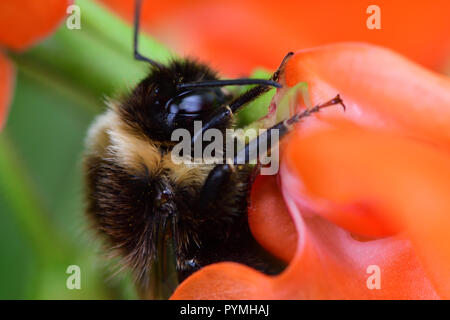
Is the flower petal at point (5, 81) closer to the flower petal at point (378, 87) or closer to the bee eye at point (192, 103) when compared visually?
the bee eye at point (192, 103)

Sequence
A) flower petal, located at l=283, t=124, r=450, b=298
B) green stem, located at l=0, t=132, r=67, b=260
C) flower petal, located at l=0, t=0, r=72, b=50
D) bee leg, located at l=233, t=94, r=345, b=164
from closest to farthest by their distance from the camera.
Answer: flower petal, located at l=283, t=124, r=450, b=298 → bee leg, located at l=233, t=94, r=345, b=164 → flower petal, located at l=0, t=0, r=72, b=50 → green stem, located at l=0, t=132, r=67, b=260

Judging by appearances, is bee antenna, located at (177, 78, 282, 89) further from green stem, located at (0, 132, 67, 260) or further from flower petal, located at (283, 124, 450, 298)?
green stem, located at (0, 132, 67, 260)

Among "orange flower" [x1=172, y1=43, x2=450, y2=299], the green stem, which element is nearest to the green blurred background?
the green stem

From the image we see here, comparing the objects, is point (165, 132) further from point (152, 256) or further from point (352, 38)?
point (352, 38)

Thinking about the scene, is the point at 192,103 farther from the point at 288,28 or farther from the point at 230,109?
the point at 288,28

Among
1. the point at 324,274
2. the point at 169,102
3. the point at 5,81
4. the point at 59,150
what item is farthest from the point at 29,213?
the point at 324,274

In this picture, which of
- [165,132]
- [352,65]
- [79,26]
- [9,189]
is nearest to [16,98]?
[9,189]
